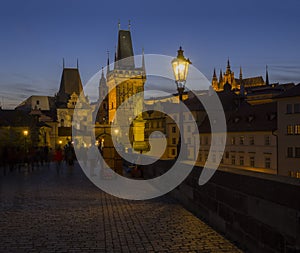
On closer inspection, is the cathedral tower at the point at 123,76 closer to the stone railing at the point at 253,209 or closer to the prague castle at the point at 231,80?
the prague castle at the point at 231,80

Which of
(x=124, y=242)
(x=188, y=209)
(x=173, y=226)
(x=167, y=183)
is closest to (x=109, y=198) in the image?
(x=167, y=183)

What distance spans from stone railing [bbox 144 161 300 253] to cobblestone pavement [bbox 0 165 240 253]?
0.37 metres

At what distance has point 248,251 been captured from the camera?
748 cm

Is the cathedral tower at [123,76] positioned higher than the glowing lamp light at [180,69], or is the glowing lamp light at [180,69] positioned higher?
the cathedral tower at [123,76]

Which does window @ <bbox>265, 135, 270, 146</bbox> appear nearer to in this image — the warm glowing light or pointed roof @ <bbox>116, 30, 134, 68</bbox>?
the warm glowing light

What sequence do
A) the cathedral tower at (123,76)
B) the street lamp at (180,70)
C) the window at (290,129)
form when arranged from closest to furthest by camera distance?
the street lamp at (180,70)
the window at (290,129)
the cathedral tower at (123,76)

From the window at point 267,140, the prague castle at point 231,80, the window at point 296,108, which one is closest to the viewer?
the window at point 296,108

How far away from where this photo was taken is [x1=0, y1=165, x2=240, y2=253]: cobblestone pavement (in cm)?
796

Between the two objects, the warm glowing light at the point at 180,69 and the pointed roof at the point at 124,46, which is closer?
the warm glowing light at the point at 180,69

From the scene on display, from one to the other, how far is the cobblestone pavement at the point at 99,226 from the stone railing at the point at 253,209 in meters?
0.37

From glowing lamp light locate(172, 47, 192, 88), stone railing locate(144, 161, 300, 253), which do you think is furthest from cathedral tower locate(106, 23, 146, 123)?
stone railing locate(144, 161, 300, 253)

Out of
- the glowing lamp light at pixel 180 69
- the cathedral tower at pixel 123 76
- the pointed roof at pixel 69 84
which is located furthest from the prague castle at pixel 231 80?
the glowing lamp light at pixel 180 69

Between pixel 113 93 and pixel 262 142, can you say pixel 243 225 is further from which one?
pixel 113 93

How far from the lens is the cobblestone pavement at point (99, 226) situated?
26.1 ft
